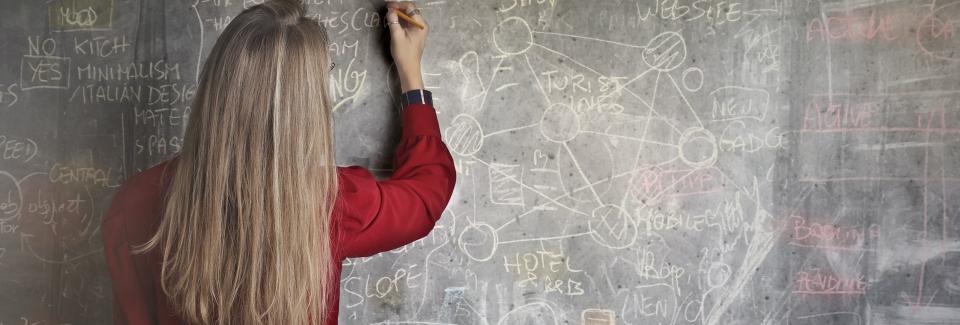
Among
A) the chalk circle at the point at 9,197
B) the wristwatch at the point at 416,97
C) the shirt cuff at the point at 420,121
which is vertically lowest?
the chalk circle at the point at 9,197

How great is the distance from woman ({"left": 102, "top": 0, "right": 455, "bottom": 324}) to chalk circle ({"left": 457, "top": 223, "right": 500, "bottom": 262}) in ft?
2.70

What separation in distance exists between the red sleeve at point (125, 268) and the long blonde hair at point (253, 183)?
0.11m

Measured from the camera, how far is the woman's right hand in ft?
6.97

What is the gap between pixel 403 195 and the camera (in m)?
1.69

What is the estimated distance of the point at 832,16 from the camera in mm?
2215

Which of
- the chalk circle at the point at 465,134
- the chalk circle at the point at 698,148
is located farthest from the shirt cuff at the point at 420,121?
the chalk circle at the point at 698,148

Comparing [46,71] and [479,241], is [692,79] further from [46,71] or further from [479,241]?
[46,71]

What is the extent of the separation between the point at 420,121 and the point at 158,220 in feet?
2.55

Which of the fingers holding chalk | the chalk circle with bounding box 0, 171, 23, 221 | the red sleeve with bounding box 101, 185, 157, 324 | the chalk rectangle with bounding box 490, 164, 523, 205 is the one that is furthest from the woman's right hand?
the chalk circle with bounding box 0, 171, 23, 221

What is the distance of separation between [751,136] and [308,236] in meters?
1.58

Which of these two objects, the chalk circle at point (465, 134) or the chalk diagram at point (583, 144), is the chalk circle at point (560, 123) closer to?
the chalk diagram at point (583, 144)

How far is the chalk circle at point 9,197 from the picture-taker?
7.92 ft

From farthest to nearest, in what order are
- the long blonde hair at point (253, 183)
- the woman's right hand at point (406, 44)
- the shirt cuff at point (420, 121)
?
the woman's right hand at point (406, 44) → the shirt cuff at point (420, 121) → the long blonde hair at point (253, 183)

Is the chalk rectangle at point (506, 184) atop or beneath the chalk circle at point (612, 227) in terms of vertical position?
atop
